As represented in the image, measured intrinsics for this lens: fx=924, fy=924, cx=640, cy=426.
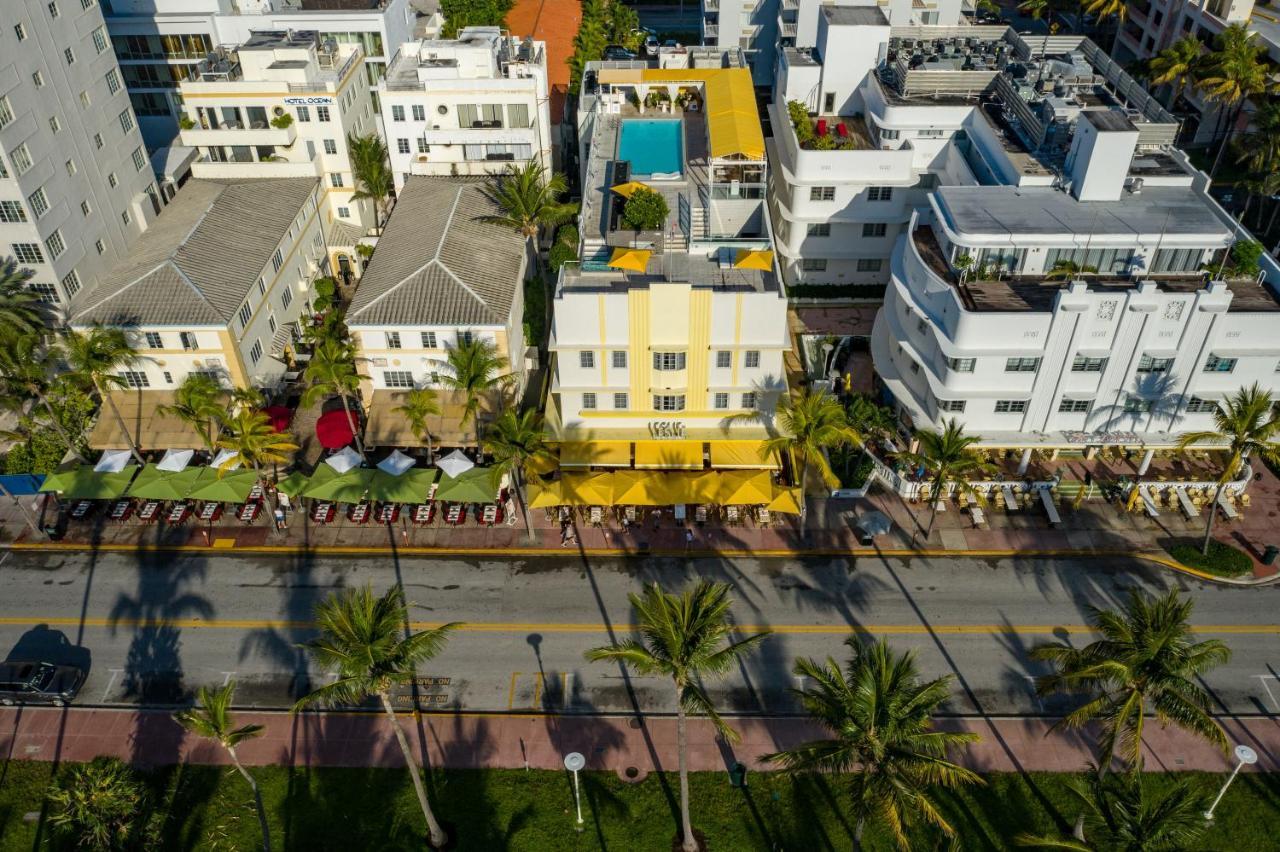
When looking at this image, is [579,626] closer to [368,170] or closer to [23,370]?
[23,370]

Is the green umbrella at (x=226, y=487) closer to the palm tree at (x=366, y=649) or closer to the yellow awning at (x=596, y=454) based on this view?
the yellow awning at (x=596, y=454)

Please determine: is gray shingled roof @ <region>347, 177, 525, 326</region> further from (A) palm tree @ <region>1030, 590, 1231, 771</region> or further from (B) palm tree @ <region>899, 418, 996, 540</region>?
(A) palm tree @ <region>1030, 590, 1231, 771</region>

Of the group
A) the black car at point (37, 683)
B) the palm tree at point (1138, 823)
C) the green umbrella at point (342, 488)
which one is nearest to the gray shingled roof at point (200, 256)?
the green umbrella at point (342, 488)

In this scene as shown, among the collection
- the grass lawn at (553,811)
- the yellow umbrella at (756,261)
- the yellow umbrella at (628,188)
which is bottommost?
the grass lawn at (553,811)

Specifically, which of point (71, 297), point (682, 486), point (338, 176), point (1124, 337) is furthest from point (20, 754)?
point (1124, 337)

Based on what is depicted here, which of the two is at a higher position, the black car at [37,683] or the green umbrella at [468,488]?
the green umbrella at [468,488]

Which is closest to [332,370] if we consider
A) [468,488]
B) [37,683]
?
[468,488]
